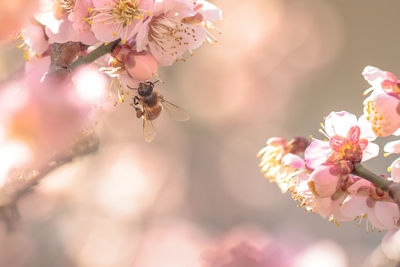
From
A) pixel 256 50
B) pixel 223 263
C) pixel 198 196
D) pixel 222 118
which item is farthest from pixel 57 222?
pixel 256 50

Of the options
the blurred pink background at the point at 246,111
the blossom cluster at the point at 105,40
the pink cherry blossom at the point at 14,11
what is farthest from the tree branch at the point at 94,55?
the blurred pink background at the point at 246,111

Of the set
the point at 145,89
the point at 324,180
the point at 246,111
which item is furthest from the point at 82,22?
the point at 246,111

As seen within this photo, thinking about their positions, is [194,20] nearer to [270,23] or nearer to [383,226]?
[383,226]

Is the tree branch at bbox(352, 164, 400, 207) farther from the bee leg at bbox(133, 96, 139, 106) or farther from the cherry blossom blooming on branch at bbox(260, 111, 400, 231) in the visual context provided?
the bee leg at bbox(133, 96, 139, 106)

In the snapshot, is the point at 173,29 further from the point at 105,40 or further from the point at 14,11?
the point at 14,11

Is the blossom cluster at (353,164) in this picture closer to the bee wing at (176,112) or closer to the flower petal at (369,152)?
the flower petal at (369,152)

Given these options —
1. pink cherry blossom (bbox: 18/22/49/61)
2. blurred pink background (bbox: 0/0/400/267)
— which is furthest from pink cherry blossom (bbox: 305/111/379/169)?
blurred pink background (bbox: 0/0/400/267)
